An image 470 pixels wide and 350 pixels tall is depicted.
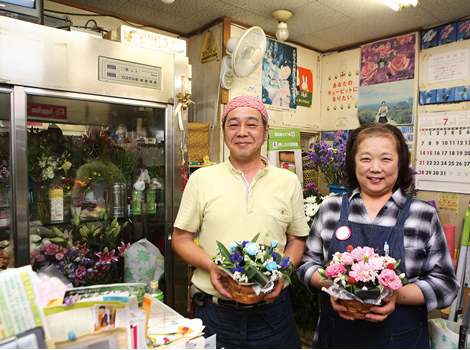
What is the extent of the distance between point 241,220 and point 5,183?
1.21 metres

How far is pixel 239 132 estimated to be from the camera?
1527mm

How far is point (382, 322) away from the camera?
130 cm

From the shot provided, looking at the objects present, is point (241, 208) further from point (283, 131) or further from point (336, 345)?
point (283, 131)

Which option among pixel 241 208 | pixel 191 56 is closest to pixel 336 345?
pixel 241 208

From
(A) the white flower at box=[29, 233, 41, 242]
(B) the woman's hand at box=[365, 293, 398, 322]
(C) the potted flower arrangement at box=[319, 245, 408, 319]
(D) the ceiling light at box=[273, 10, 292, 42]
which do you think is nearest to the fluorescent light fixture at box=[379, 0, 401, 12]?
(D) the ceiling light at box=[273, 10, 292, 42]

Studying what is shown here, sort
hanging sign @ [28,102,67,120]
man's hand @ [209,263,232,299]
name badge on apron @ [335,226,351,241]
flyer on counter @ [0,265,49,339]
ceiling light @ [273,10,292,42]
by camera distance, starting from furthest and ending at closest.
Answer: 1. ceiling light @ [273,10,292,42]
2. hanging sign @ [28,102,67,120]
3. name badge on apron @ [335,226,351,241]
4. man's hand @ [209,263,232,299]
5. flyer on counter @ [0,265,49,339]

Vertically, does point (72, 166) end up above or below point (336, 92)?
below

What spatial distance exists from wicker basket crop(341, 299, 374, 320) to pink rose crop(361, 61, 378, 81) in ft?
9.80

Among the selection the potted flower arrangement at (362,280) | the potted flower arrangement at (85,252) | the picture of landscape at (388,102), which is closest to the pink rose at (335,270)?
the potted flower arrangement at (362,280)

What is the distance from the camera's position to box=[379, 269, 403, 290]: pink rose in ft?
3.51

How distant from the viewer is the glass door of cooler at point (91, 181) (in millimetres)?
1840

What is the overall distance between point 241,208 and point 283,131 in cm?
215

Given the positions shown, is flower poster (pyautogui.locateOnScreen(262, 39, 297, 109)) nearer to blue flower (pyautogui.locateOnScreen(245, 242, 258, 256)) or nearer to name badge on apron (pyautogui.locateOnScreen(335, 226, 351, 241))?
name badge on apron (pyautogui.locateOnScreen(335, 226, 351, 241))

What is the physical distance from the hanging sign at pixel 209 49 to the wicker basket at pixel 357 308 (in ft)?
8.36
